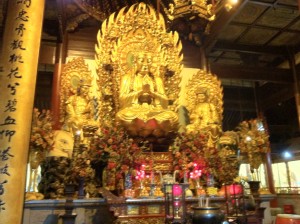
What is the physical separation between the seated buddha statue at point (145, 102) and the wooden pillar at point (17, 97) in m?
2.35

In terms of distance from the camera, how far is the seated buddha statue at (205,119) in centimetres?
666

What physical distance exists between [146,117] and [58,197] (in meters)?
1.99

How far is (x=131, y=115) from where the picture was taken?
5719 millimetres

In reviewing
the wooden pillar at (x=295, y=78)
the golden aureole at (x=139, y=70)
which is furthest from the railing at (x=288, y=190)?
the golden aureole at (x=139, y=70)

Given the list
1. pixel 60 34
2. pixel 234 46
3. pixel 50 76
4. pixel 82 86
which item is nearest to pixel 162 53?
pixel 82 86

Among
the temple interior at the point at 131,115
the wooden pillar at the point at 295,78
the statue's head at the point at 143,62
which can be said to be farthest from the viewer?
the wooden pillar at the point at 295,78

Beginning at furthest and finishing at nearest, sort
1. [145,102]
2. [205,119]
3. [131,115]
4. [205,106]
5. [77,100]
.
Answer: [205,106]
[205,119]
[77,100]
[145,102]
[131,115]

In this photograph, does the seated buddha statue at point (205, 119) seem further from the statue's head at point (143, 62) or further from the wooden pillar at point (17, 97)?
the wooden pillar at point (17, 97)

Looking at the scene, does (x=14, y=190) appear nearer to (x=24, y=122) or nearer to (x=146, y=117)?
(x=24, y=122)

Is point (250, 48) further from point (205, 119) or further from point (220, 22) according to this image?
point (205, 119)

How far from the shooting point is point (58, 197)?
5062 millimetres

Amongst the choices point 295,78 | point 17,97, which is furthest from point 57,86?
point 295,78

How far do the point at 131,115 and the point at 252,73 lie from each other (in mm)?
4743

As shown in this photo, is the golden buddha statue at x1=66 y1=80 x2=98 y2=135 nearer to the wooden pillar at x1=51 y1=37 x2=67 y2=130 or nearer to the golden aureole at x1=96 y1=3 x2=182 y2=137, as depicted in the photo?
the golden aureole at x1=96 y1=3 x2=182 y2=137
